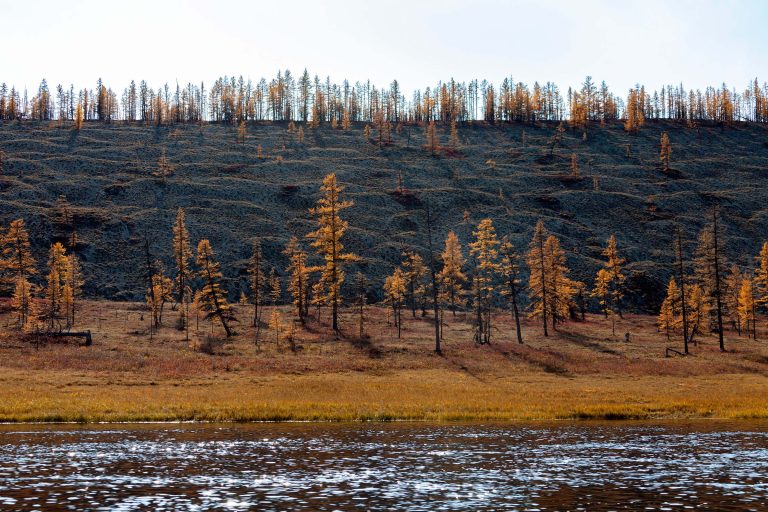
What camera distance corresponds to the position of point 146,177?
158625mm

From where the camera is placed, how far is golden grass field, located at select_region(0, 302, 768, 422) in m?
40.3

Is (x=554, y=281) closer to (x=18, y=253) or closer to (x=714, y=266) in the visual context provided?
(x=714, y=266)

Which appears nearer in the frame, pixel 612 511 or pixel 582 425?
pixel 612 511

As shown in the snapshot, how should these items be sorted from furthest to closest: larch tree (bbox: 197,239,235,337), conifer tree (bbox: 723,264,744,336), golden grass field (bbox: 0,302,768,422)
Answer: conifer tree (bbox: 723,264,744,336)
larch tree (bbox: 197,239,235,337)
golden grass field (bbox: 0,302,768,422)

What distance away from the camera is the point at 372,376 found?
188ft

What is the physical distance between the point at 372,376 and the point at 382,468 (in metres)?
33.8

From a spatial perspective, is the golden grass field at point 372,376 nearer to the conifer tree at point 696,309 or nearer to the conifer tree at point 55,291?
the conifer tree at point 696,309

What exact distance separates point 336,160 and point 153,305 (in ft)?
374

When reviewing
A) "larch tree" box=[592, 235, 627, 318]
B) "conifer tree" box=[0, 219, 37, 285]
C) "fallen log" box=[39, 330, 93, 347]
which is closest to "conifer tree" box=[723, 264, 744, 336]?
"larch tree" box=[592, 235, 627, 318]

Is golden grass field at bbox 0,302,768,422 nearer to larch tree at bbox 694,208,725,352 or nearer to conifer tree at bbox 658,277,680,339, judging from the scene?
conifer tree at bbox 658,277,680,339

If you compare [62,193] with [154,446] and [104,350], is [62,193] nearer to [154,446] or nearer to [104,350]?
[104,350]

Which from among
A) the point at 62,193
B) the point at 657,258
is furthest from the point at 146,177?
the point at 657,258

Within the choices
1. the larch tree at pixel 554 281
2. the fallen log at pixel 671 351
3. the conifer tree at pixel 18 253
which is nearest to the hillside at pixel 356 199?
the conifer tree at pixel 18 253

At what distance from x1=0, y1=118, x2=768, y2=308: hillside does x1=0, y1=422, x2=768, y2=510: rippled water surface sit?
82346 millimetres
